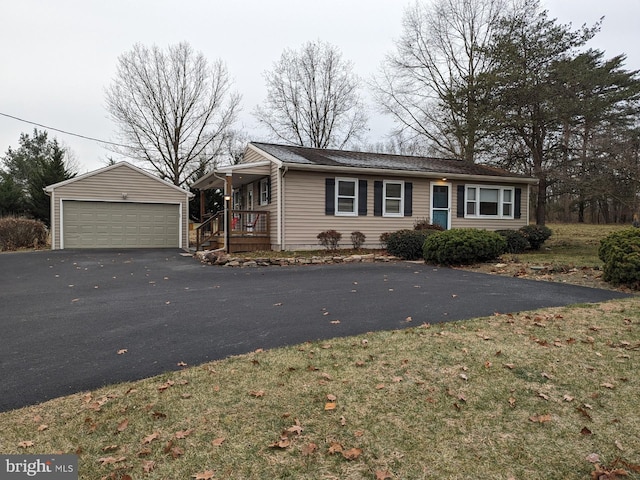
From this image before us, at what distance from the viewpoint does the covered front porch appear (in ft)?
44.0

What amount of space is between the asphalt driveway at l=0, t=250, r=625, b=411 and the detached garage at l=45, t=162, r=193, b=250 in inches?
247

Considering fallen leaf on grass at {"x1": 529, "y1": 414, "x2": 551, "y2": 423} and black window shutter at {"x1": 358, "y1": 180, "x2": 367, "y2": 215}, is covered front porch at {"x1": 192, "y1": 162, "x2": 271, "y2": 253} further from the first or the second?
fallen leaf on grass at {"x1": 529, "y1": 414, "x2": 551, "y2": 423}

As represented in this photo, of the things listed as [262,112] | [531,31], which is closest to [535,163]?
[531,31]

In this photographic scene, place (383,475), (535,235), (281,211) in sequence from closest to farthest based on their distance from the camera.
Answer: (383,475), (281,211), (535,235)

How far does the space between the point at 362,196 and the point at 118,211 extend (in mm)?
10711

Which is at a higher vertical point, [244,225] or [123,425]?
[244,225]

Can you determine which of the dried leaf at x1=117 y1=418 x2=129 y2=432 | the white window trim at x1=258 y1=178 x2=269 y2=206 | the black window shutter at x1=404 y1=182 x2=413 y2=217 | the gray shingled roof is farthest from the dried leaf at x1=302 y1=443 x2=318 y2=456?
the black window shutter at x1=404 y1=182 x2=413 y2=217

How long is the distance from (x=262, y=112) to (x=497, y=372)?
28.4 m

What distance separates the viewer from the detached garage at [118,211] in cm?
1634

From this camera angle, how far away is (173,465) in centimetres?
235

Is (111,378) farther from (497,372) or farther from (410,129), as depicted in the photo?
(410,129)

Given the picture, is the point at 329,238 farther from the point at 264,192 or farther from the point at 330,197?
the point at 264,192

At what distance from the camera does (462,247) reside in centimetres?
1091

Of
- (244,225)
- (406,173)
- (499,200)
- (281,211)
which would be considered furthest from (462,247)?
(244,225)
